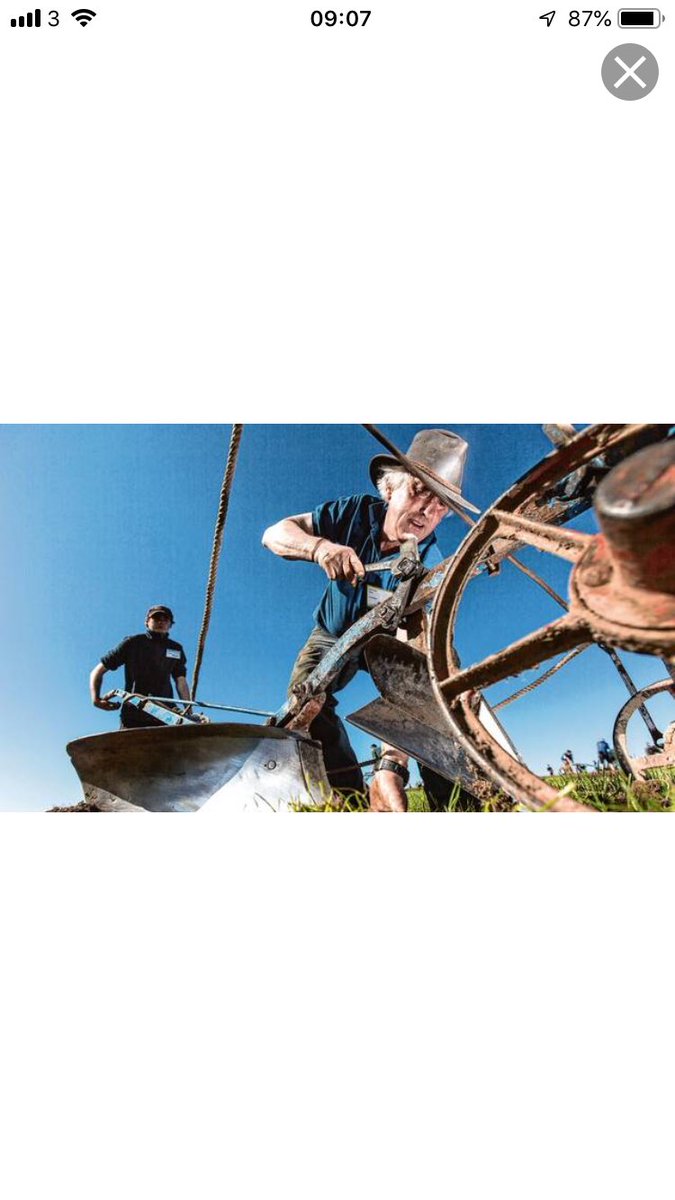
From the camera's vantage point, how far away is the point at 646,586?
156cm

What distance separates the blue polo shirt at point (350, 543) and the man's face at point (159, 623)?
0.50 m

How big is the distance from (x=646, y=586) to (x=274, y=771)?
5.07 feet

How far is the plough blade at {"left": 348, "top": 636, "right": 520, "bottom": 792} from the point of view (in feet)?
8.45

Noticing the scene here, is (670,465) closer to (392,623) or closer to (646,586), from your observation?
(646,586)

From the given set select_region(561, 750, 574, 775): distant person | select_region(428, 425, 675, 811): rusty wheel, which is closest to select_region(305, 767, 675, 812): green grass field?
select_region(561, 750, 574, 775): distant person
